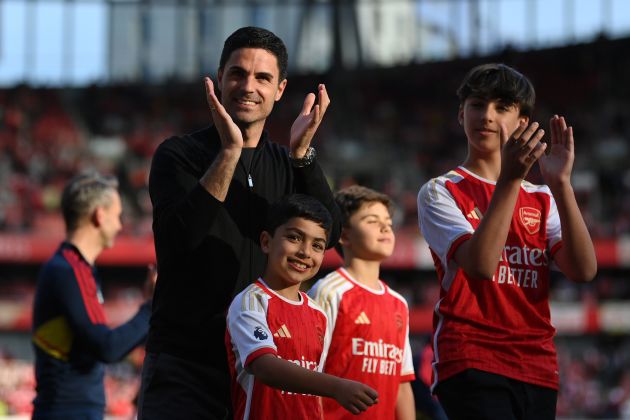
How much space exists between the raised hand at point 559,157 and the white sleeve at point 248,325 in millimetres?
1103

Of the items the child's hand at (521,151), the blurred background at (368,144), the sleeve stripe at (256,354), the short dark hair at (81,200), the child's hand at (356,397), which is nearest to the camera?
the child's hand at (356,397)

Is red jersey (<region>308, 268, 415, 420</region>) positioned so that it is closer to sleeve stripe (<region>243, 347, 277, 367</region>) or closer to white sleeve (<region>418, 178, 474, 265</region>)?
white sleeve (<region>418, 178, 474, 265</region>)

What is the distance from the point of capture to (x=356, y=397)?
9.58 ft

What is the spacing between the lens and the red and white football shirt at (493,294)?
3.38 m

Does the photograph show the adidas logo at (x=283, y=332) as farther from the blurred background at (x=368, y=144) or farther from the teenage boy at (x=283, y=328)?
the blurred background at (x=368, y=144)

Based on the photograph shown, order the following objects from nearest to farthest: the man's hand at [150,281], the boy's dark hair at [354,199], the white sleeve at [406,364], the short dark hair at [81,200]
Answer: the man's hand at [150,281], the white sleeve at [406,364], the boy's dark hair at [354,199], the short dark hair at [81,200]

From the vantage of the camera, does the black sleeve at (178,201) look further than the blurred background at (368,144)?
No

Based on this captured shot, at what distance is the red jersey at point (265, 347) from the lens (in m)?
3.31

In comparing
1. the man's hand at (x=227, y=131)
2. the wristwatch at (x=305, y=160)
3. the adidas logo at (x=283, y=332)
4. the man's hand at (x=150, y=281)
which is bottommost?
the adidas logo at (x=283, y=332)

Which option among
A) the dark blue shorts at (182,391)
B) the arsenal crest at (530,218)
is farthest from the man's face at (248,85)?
the arsenal crest at (530,218)

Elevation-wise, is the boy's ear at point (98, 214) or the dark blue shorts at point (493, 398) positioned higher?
the boy's ear at point (98, 214)

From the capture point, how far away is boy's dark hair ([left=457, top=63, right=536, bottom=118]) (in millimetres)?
3590

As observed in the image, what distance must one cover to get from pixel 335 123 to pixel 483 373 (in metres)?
30.3

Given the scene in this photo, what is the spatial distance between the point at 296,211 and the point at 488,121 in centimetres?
80
